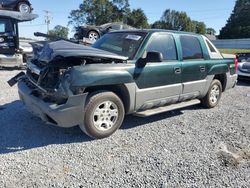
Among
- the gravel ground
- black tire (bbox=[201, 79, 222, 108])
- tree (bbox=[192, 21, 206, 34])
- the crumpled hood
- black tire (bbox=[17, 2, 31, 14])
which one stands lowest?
the gravel ground

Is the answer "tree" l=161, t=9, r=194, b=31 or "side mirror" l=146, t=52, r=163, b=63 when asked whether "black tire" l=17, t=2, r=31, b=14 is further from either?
"tree" l=161, t=9, r=194, b=31

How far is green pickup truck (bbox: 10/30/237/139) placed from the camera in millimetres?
4066

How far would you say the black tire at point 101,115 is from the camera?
4258mm

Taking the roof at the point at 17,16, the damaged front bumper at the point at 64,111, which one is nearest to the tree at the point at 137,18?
the roof at the point at 17,16

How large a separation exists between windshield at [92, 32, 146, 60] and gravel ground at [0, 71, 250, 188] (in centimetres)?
135

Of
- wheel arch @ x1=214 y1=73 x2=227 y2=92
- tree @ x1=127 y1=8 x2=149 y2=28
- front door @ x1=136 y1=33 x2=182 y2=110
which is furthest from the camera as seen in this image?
tree @ x1=127 y1=8 x2=149 y2=28

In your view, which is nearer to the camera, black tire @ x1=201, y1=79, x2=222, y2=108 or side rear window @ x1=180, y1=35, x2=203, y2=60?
side rear window @ x1=180, y1=35, x2=203, y2=60

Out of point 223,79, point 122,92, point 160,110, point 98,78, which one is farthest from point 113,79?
point 223,79

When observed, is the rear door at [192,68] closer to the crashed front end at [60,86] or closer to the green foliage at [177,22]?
the crashed front end at [60,86]

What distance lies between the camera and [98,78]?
4207 millimetres

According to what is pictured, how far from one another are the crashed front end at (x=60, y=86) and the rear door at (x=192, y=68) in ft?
5.41

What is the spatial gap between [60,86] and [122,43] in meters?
1.73

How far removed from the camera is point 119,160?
3832 millimetres

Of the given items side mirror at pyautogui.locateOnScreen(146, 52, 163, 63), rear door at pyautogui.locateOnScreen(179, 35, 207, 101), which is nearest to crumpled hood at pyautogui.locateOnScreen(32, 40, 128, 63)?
side mirror at pyautogui.locateOnScreen(146, 52, 163, 63)
